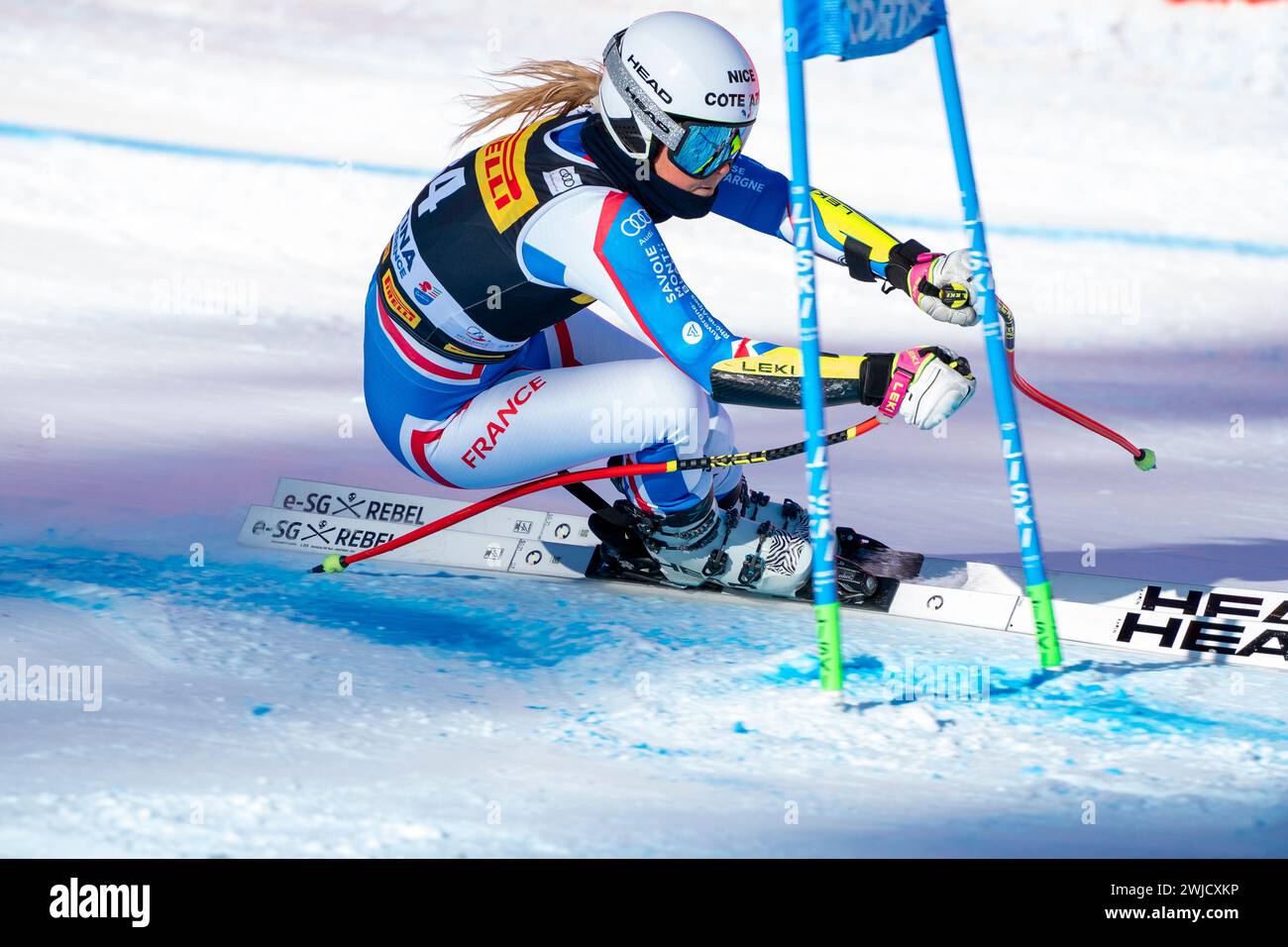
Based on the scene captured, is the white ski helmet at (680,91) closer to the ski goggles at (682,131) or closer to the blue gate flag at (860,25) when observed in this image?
the ski goggles at (682,131)

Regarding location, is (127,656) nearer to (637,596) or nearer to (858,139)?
(637,596)

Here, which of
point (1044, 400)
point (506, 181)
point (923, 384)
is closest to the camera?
point (923, 384)

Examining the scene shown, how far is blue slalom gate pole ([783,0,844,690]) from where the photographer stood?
3.25 m

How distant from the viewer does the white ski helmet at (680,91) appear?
344cm

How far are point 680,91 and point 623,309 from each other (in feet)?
1.62

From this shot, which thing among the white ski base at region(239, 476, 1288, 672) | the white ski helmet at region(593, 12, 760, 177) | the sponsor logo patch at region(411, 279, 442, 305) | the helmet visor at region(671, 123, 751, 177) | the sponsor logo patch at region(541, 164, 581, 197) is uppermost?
the white ski helmet at region(593, 12, 760, 177)

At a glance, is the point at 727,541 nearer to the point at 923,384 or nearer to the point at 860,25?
the point at 923,384

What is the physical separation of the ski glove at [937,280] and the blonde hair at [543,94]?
884mm

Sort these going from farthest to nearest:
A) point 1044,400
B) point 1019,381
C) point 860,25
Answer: point 1044,400
point 1019,381
point 860,25

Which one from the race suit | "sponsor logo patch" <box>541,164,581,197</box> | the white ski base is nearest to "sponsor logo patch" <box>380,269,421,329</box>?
the race suit

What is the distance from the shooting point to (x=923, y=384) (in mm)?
3201

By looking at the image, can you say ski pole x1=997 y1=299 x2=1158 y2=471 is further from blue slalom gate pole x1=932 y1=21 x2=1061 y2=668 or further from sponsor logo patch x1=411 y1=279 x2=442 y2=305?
sponsor logo patch x1=411 y1=279 x2=442 y2=305

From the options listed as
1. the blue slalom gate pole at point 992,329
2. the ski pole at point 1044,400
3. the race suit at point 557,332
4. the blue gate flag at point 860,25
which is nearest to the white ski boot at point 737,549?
the race suit at point 557,332

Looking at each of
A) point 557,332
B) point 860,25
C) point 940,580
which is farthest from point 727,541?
point 860,25
